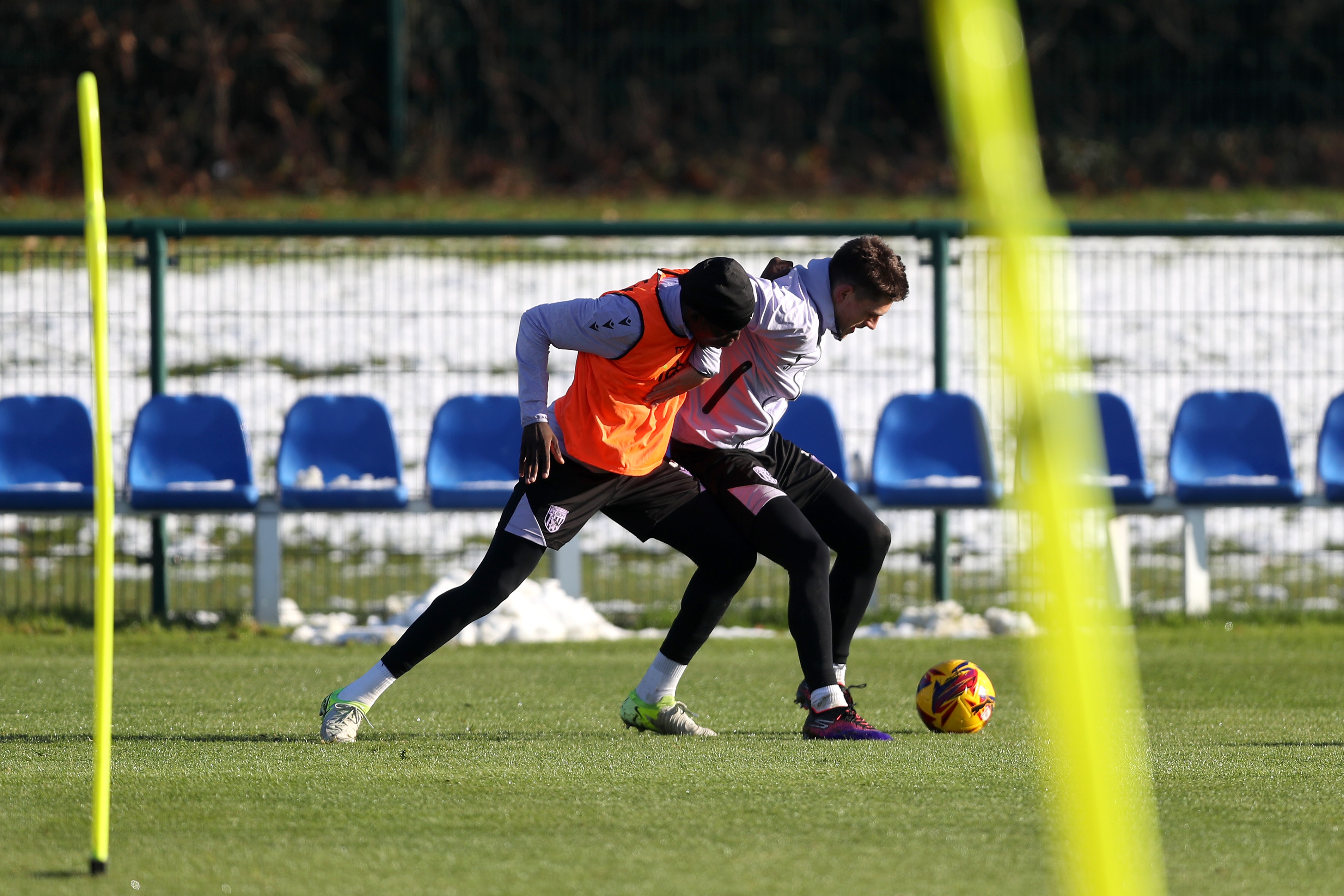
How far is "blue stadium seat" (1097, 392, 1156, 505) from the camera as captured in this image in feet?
31.0

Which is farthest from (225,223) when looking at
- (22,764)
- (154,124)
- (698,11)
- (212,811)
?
(698,11)

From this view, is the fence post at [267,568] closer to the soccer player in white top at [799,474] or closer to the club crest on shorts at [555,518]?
the soccer player in white top at [799,474]

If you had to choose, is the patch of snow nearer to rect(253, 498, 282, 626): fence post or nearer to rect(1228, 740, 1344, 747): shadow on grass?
rect(253, 498, 282, 626): fence post

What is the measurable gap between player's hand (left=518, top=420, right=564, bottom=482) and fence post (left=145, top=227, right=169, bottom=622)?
4719 mm

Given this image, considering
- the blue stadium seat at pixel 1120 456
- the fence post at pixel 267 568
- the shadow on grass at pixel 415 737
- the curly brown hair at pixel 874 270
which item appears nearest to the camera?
the shadow on grass at pixel 415 737

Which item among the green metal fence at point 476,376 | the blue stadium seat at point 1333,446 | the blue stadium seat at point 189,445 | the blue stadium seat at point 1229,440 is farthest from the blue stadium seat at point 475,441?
the blue stadium seat at point 1333,446

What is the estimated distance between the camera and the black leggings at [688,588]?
5418 mm

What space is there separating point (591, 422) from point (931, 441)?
4.63 metres

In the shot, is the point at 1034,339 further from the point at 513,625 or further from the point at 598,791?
the point at 513,625

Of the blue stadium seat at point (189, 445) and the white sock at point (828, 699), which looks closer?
the white sock at point (828, 699)

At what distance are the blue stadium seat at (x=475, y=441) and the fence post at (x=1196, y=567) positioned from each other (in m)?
3.96

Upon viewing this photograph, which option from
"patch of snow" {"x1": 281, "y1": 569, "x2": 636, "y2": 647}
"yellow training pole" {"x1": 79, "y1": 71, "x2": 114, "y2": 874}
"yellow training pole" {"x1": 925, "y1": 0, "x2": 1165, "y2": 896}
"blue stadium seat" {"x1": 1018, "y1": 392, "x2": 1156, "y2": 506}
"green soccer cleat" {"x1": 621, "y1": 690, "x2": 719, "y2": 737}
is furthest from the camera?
"blue stadium seat" {"x1": 1018, "y1": 392, "x2": 1156, "y2": 506}

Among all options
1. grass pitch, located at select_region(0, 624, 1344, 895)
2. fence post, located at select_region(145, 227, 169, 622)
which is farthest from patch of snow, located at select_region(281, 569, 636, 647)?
grass pitch, located at select_region(0, 624, 1344, 895)

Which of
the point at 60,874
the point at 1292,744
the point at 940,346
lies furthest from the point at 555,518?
the point at 940,346
